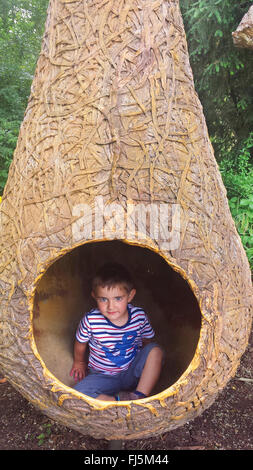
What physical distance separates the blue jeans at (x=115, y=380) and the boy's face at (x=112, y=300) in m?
0.25

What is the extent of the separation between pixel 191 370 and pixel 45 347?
95 cm

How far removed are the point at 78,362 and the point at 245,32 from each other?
290cm

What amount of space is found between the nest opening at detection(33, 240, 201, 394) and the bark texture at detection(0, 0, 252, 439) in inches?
18.2

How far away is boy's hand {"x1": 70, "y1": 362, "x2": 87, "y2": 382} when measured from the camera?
240 cm

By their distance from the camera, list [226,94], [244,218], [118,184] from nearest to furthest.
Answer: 1. [118,184]
2. [244,218]
3. [226,94]

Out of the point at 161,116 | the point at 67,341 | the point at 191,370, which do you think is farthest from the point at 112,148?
the point at 67,341

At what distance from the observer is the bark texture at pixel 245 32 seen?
3287 mm

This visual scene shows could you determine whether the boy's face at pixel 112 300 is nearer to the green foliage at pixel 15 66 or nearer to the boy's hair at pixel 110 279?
the boy's hair at pixel 110 279

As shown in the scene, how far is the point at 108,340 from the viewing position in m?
2.34

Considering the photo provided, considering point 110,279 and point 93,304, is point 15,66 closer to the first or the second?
point 93,304

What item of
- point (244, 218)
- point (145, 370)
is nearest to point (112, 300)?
point (145, 370)

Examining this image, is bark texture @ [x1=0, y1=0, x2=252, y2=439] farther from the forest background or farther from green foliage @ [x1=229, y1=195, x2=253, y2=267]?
the forest background

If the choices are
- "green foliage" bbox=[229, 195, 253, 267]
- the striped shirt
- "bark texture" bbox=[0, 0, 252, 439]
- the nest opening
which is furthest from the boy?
"green foliage" bbox=[229, 195, 253, 267]

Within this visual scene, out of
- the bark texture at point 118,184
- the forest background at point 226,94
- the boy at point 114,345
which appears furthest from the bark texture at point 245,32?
the boy at point 114,345
